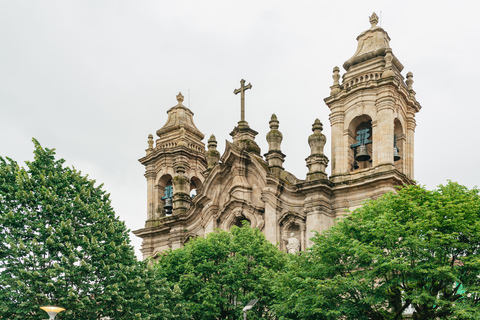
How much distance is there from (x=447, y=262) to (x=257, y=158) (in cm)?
1727

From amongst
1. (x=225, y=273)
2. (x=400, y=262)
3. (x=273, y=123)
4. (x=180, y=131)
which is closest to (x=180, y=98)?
(x=180, y=131)

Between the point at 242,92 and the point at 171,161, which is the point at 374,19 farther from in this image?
the point at 171,161

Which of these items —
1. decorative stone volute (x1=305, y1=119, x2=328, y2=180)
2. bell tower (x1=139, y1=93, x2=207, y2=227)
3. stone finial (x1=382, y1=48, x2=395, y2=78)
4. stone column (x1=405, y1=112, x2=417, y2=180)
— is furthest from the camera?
bell tower (x1=139, y1=93, x2=207, y2=227)

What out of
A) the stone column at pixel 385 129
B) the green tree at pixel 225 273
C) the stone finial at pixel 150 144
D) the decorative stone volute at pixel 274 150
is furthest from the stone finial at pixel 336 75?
the stone finial at pixel 150 144

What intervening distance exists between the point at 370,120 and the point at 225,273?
1358cm

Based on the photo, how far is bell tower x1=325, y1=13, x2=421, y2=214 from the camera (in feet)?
122

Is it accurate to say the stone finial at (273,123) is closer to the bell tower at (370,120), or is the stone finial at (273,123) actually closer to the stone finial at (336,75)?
the bell tower at (370,120)

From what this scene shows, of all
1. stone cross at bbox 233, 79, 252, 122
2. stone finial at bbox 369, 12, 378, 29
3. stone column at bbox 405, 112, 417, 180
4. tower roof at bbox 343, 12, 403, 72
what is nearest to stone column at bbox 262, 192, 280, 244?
stone cross at bbox 233, 79, 252, 122

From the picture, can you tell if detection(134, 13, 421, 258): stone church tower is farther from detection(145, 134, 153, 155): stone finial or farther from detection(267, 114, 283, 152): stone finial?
detection(145, 134, 153, 155): stone finial

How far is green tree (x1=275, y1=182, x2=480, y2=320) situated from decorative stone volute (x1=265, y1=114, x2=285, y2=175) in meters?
12.1

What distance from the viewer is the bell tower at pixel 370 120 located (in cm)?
3719

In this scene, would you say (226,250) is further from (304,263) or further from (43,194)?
(43,194)

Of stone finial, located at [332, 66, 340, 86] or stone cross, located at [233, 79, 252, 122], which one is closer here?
stone finial, located at [332, 66, 340, 86]

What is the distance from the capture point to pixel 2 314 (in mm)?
24875
